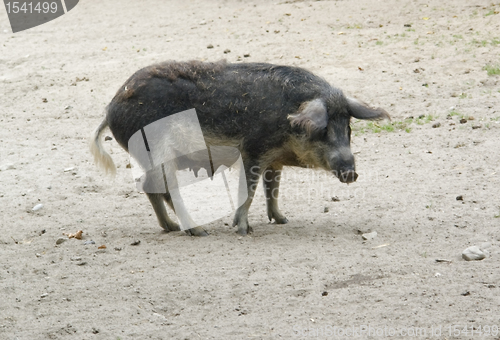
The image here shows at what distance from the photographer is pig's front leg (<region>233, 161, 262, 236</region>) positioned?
5.65m

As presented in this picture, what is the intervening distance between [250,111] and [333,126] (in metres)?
0.74

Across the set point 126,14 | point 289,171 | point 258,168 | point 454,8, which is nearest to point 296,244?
point 258,168

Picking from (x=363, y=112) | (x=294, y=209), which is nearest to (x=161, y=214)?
(x=294, y=209)

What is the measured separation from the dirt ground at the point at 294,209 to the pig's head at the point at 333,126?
0.62 m

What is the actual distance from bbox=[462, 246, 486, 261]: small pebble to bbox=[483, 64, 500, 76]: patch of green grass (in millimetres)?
4822

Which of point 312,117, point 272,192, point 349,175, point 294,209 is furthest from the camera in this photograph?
point 294,209

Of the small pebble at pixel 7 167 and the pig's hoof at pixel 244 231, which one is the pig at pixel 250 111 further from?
the small pebble at pixel 7 167

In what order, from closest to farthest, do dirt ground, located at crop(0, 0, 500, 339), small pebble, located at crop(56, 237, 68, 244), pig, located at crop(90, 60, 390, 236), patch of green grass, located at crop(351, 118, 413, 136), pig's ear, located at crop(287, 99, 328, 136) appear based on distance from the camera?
dirt ground, located at crop(0, 0, 500, 339) < pig's ear, located at crop(287, 99, 328, 136) < pig, located at crop(90, 60, 390, 236) < small pebble, located at crop(56, 237, 68, 244) < patch of green grass, located at crop(351, 118, 413, 136)

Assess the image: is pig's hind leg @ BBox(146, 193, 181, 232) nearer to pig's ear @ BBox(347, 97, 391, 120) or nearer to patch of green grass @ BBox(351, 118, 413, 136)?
pig's ear @ BBox(347, 97, 391, 120)

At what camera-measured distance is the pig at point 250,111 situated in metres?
5.50

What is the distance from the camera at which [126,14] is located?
1435 cm

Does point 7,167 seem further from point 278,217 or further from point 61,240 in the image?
point 278,217

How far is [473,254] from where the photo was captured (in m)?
4.73

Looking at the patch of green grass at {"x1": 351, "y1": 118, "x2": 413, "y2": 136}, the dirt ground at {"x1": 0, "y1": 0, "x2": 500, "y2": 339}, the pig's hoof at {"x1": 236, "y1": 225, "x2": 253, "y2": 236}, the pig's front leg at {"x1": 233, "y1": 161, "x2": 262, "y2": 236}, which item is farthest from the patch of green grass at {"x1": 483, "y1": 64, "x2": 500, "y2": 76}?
the pig's hoof at {"x1": 236, "y1": 225, "x2": 253, "y2": 236}
